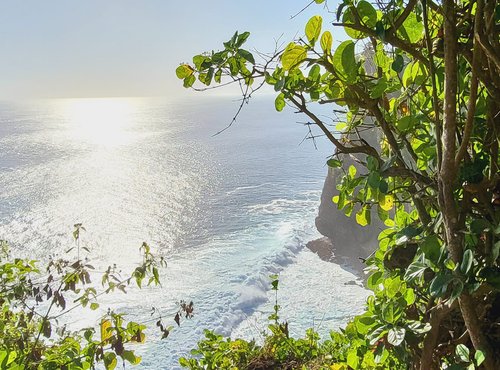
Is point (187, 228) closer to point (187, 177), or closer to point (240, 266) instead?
point (240, 266)

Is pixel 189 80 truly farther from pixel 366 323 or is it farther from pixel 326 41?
pixel 366 323

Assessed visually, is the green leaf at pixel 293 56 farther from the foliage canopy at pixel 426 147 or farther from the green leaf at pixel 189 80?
the green leaf at pixel 189 80

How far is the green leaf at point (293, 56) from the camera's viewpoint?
0.97 m

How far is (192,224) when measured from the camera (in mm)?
24703

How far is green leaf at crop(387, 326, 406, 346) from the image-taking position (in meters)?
0.86

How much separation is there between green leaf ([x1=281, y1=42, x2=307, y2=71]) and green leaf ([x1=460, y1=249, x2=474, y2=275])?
0.56 meters

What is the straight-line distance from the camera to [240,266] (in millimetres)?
17719

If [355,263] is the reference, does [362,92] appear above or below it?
above

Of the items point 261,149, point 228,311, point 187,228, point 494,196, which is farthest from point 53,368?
point 261,149

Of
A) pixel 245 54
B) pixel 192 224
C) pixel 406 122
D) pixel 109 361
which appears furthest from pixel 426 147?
pixel 192 224

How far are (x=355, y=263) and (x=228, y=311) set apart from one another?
9.40 meters

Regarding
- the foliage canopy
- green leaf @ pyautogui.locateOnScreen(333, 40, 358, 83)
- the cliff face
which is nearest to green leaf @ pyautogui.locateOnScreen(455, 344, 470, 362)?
the foliage canopy

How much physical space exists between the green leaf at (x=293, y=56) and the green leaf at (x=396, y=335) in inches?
25.7

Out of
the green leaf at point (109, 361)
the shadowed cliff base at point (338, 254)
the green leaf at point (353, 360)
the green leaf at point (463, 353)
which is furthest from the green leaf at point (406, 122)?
the shadowed cliff base at point (338, 254)
